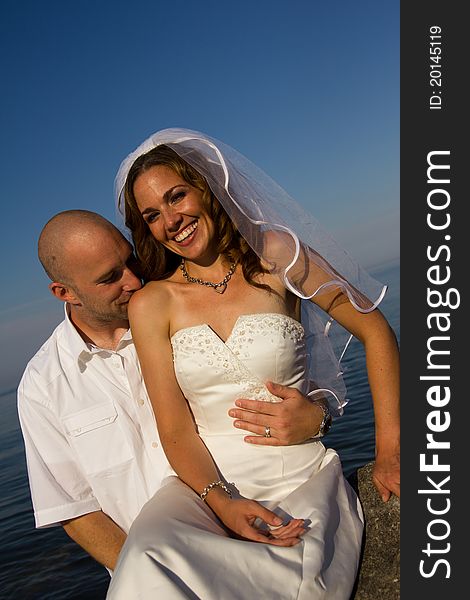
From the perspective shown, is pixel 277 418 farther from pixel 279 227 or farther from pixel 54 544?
pixel 54 544

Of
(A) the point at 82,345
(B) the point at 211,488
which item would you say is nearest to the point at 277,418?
(B) the point at 211,488

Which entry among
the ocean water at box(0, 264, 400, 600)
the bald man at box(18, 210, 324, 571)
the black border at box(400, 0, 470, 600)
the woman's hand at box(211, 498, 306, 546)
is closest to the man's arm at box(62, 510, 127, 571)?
the bald man at box(18, 210, 324, 571)

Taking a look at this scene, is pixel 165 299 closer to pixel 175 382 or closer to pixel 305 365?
pixel 175 382

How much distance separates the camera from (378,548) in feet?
12.0

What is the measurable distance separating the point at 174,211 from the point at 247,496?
169 centimetres

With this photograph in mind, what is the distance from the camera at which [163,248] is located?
14.6 ft

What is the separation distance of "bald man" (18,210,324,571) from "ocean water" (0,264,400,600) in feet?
9.99

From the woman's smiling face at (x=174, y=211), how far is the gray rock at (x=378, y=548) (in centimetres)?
171

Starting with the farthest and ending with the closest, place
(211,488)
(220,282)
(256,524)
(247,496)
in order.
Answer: (220,282) → (247,496) → (211,488) → (256,524)

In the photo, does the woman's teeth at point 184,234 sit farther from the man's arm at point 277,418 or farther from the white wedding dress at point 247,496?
the man's arm at point 277,418

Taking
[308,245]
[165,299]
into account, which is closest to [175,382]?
[165,299]

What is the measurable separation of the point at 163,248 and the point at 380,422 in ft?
5.56

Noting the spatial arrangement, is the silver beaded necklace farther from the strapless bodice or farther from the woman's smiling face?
the strapless bodice

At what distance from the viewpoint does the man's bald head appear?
4.64 meters
